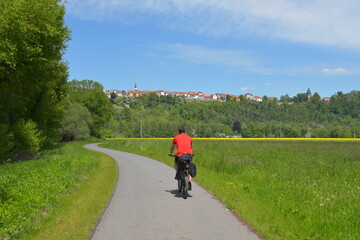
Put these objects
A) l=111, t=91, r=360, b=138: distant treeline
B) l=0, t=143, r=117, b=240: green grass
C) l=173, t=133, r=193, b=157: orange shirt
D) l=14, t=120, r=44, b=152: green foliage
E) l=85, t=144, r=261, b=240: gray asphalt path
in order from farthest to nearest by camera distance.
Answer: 1. l=111, t=91, r=360, b=138: distant treeline
2. l=14, t=120, r=44, b=152: green foliage
3. l=173, t=133, r=193, b=157: orange shirt
4. l=0, t=143, r=117, b=240: green grass
5. l=85, t=144, r=261, b=240: gray asphalt path

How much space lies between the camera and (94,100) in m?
81.8

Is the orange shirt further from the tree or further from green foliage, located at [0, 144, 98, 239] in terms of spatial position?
the tree

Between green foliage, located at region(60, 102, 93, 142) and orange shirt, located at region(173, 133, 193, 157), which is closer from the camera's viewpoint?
orange shirt, located at region(173, 133, 193, 157)

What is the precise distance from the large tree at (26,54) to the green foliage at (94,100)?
5112cm

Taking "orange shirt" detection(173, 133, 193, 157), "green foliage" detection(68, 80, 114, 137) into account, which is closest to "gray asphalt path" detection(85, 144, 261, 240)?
"orange shirt" detection(173, 133, 193, 157)

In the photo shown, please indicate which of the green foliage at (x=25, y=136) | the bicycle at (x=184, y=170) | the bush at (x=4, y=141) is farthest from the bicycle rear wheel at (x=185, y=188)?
the green foliage at (x=25, y=136)

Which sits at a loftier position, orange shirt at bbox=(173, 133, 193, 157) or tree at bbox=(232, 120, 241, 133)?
orange shirt at bbox=(173, 133, 193, 157)

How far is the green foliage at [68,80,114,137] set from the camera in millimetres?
81312

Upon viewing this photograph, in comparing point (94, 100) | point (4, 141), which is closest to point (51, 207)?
→ point (4, 141)

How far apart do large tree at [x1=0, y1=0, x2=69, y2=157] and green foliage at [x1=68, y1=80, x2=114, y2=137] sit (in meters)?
51.1

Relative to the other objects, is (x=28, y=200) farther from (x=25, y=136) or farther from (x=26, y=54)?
A: (x=25, y=136)

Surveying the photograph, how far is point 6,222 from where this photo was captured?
6.41 metres

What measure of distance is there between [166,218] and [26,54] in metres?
17.3

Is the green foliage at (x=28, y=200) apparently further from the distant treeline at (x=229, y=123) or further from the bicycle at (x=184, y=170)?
the distant treeline at (x=229, y=123)
